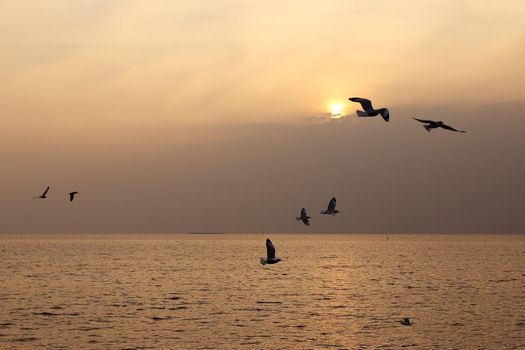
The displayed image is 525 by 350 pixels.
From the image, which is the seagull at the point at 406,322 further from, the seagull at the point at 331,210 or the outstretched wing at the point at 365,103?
the outstretched wing at the point at 365,103

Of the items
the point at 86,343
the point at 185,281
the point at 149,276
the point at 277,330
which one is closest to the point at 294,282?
the point at 185,281

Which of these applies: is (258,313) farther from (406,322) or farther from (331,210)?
(331,210)

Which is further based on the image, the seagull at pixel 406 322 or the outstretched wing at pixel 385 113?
the seagull at pixel 406 322

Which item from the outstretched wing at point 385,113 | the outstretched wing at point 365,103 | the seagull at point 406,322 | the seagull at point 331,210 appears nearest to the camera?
the outstretched wing at point 385,113

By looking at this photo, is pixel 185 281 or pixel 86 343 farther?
pixel 185 281

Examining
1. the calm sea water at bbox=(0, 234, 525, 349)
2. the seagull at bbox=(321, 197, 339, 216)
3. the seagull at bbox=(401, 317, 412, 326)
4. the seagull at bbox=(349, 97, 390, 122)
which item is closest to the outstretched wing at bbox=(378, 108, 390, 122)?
the seagull at bbox=(349, 97, 390, 122)

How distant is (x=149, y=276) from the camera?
114812mm

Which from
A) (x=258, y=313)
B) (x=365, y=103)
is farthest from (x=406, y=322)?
(x=365, y=103)

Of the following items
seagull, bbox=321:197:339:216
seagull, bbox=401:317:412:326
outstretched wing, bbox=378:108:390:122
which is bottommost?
seagull, bbox=401:317:412:326

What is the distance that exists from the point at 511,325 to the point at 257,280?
175ft

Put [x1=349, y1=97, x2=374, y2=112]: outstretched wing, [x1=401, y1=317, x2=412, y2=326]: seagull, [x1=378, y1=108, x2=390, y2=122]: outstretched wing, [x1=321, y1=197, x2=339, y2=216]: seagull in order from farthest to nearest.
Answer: [x1=401, y1=317, x2=412, y2=326]: seagull
[x1=321, y1=197, x2=339, y2=216]: seagull
[x1=349, y1=97, x2=374, y2=112]: outstretched wing
[x1=378, y1=108, x2=390, y2=122]: outstretched wing

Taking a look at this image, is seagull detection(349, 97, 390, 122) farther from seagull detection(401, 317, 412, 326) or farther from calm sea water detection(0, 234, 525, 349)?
seagull detection(401, 317, 412, 326)

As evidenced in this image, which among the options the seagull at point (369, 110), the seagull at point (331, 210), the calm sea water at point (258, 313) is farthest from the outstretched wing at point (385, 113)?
the calm sea water at point (258, 313)

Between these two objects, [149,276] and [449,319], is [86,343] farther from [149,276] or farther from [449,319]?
[149,276]
